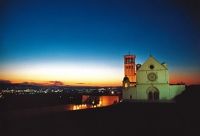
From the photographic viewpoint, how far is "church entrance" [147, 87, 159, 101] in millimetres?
37750

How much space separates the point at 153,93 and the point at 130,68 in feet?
→ 47.7

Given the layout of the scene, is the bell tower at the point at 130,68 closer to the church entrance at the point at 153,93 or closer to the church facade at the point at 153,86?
the church facade at the point at 153,86

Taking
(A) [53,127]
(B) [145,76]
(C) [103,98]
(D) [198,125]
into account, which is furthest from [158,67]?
(A) [53,127]

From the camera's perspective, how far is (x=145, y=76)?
3859 centimetres

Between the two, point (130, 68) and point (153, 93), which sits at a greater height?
point (130, 68)

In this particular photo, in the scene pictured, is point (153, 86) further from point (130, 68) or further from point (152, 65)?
point (130, 68)

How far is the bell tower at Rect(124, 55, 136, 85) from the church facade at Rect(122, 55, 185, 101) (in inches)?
461

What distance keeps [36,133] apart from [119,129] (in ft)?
15.0

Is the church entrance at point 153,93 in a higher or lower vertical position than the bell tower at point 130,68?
lower

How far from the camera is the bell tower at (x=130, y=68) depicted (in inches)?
2004

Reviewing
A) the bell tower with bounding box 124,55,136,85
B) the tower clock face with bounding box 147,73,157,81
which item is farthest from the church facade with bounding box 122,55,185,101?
the bell tower with bounding box 124,55,136,85

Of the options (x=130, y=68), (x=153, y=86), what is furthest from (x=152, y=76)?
(x=130, y=68)

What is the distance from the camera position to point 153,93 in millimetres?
37938

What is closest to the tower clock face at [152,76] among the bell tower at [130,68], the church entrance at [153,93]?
the church entrance at [153,93]
